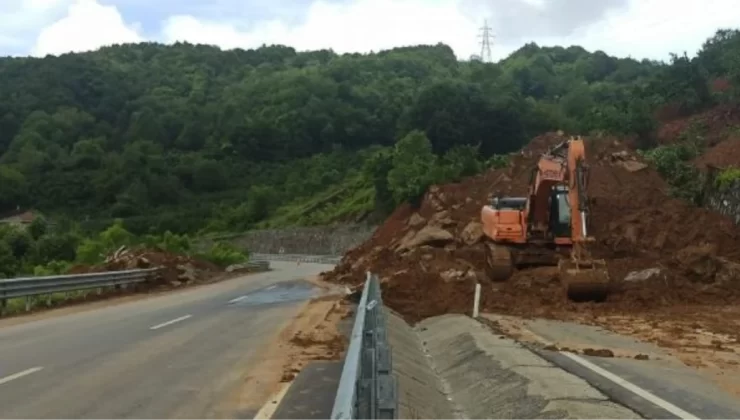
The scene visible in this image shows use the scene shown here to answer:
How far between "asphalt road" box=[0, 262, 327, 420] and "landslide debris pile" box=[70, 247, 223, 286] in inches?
630

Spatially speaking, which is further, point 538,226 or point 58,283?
point 538,226

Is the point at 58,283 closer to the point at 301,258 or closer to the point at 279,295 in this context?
the point at 279,295

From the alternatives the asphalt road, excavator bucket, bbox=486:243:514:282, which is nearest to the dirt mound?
excavator bucket, bbox=486:243:514:282

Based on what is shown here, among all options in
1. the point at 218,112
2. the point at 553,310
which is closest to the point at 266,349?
the point at 553,310

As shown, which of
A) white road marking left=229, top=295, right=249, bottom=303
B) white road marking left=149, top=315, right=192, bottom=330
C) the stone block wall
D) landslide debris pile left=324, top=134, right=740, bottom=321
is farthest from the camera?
the stone block wall

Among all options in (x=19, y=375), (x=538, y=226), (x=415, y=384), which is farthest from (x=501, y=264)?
(x=19, y=375)

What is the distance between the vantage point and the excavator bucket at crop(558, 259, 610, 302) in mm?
22375

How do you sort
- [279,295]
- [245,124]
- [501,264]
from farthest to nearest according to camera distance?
[245,124]
[279,295]
[501,264]

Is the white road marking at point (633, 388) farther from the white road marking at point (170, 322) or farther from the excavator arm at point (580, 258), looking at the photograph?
the white road marking at point (170, 322)

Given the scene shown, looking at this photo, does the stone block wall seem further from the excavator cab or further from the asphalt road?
the asphalt road

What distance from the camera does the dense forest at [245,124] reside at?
107938 mm

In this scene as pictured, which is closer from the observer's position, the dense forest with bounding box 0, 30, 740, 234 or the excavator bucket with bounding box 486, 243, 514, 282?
the excavator bucket with bounding box 486, 243, 514, 282

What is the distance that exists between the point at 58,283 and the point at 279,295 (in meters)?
7.32

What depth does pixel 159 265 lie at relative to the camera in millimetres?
41969
